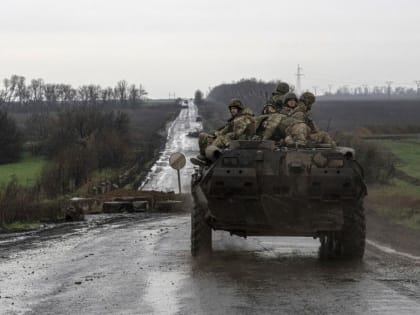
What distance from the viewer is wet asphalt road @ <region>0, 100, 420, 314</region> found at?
9602 mm

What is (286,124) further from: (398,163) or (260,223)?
(398,163)

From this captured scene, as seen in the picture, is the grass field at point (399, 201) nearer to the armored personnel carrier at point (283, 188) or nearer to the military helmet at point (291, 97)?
the military helmet at point (291, 97)

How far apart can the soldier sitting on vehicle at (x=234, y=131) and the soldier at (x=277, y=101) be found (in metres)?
0.93

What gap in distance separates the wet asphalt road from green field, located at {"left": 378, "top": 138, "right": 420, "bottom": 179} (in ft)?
108

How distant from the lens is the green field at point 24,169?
6746cm

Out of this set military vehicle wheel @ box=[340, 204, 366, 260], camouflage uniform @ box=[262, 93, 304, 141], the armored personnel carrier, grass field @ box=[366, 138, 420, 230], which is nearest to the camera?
the armored personnel carrier

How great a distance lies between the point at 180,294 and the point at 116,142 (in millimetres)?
64293

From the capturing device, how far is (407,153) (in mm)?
62344

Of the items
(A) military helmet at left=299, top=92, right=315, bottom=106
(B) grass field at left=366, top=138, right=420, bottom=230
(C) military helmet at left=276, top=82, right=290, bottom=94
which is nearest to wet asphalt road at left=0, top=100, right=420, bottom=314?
(A) military helmet at left=299, top=92, right=315, bottom=106

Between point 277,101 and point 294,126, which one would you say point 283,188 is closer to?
point 294,126

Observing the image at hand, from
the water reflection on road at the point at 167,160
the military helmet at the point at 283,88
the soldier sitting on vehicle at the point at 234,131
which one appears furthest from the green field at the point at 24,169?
the soldier sitting on vehicle at the point at 234,131

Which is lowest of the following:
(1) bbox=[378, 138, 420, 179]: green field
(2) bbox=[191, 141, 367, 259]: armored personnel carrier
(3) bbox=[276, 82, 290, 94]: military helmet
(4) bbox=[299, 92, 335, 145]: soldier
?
(1) bbox=[378, 138, 420, 179]: green field

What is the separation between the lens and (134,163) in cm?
6888

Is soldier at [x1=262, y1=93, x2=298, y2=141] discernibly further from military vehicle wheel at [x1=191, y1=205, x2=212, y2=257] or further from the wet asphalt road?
the wet asphalt road
